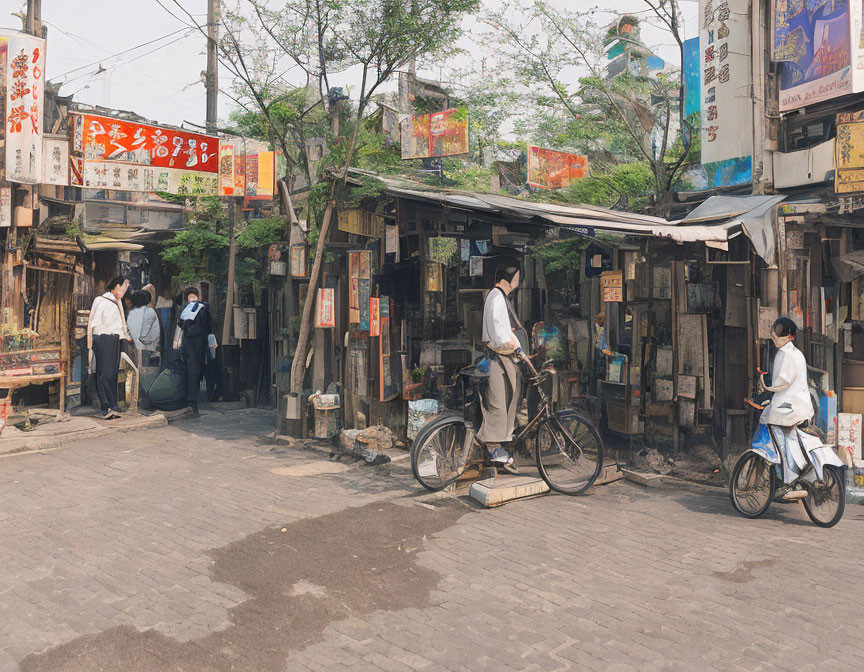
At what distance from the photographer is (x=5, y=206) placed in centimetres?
1182

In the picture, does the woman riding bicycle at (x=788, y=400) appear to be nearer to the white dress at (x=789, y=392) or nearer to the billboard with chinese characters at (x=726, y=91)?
the white dress at (x=789, y=392)

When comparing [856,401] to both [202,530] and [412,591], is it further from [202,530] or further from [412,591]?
[202,530]

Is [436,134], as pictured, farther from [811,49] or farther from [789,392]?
[789,392]

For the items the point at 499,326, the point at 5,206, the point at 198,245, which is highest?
the point at 5,206

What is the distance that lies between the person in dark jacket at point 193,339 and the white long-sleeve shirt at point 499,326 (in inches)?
311

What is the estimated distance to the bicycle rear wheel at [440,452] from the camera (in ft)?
25.5

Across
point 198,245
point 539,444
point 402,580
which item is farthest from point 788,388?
point 198,245

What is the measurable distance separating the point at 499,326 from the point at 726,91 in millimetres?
5609

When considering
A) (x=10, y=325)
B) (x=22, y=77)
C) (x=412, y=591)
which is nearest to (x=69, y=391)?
(x=10, y=325)

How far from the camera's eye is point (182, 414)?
537 inches

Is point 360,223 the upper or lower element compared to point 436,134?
lower

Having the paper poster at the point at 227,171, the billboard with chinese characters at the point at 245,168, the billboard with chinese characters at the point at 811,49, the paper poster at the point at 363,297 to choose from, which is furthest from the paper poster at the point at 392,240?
the billboard with chinese characters at the point at 811,49

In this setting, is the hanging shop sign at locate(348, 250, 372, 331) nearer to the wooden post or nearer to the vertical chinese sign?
the wooden post

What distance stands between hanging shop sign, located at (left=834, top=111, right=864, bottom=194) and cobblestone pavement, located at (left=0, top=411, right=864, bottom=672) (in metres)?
3.84
